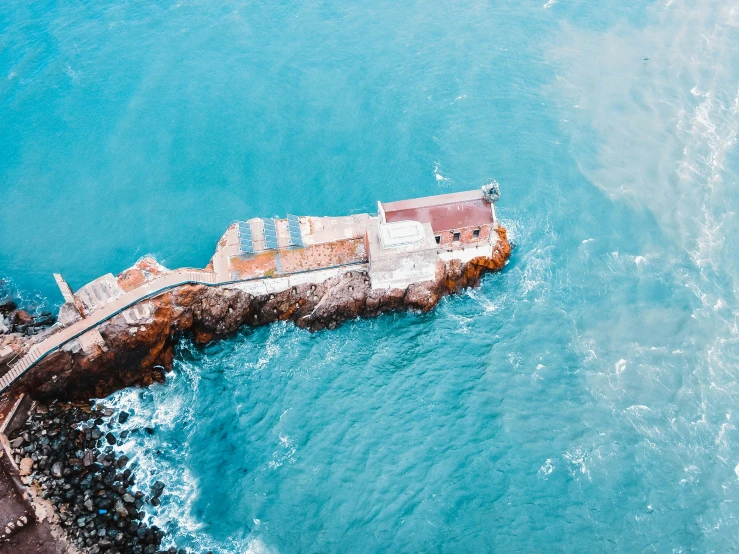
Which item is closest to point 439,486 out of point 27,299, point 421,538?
point 421,538

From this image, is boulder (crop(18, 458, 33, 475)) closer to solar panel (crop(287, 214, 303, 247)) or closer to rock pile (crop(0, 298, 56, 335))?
rock pile (crop(0, 298, 56, 335))

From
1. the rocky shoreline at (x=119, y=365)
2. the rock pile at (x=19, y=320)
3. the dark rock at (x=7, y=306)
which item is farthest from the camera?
the dark rock at (x=7, y=306)

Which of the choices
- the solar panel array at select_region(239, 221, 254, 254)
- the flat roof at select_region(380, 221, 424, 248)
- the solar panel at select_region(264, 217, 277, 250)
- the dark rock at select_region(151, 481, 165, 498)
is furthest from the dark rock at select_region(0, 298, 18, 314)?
the flat roof at select_region(380, 221, 424, 248)

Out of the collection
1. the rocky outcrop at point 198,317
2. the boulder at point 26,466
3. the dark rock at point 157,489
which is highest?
the rocky outcrop at point 198,317

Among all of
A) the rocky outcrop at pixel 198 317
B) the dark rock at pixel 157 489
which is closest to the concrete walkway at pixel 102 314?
the rocky outcrop at pixel 198 317

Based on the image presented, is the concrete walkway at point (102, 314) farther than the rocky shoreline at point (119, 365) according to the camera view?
Yes

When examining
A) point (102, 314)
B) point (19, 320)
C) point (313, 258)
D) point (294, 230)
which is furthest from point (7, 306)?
point (313, 258)

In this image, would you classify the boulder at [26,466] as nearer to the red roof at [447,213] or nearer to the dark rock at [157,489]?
the dark rock at [157,489]

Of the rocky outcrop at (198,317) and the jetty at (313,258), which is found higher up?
the jetty at (313,258)
